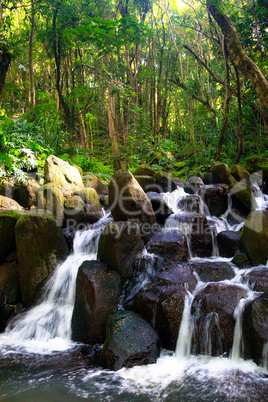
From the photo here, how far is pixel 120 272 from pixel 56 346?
1.57m

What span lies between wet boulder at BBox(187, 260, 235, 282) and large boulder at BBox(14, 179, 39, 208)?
500 cm

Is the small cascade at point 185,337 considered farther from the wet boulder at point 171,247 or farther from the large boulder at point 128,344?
the wet boulder at point 171,247

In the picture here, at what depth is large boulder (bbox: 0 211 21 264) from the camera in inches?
224

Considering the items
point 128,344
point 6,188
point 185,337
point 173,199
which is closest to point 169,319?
point 185,337

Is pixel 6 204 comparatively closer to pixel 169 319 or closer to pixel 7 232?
pixel 7 232

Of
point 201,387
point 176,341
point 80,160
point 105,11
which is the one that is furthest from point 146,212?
point 105,11

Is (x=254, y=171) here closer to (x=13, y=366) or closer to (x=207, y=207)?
(x=207, y=207)

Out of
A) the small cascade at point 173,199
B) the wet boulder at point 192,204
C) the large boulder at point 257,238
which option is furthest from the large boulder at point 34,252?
the wet boulder at point 192,204

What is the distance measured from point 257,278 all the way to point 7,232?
497 cm

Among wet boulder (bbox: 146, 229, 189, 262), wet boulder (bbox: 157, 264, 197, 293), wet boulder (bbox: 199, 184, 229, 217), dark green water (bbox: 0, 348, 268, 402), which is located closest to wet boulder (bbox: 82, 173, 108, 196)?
wet boulder (bbox: 199, 184, 229, 217)

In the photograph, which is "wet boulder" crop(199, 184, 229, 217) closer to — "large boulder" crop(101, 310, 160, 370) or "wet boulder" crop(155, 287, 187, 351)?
"wet boulder" crop(155, 287, 187, 351)

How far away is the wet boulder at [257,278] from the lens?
163 inches

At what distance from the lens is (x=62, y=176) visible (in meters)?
8.14

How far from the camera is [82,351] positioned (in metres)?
4.00
